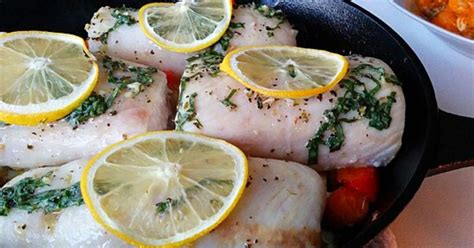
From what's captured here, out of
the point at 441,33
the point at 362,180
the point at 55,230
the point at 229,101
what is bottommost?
the point at 55,230

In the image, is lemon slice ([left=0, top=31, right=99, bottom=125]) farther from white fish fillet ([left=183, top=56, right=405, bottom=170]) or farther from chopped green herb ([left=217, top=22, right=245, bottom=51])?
chopped green herb ([left=217, top=22, right=245, bottom=51])

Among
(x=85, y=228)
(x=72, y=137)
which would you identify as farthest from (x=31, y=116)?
(x=85, y=228)

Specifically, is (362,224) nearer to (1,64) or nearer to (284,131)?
(284,131)

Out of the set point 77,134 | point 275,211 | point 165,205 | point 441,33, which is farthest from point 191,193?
point 441,33

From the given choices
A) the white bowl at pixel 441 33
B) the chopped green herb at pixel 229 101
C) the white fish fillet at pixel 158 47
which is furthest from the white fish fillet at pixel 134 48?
the white bowl at pixel 441 33

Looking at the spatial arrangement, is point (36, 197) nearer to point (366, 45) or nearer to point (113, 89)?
point (113, 89)

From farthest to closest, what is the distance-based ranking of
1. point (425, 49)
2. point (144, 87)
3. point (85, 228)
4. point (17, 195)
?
point (425, 49) → point (144, 87) → point (17, 195) → point (85, 228)
